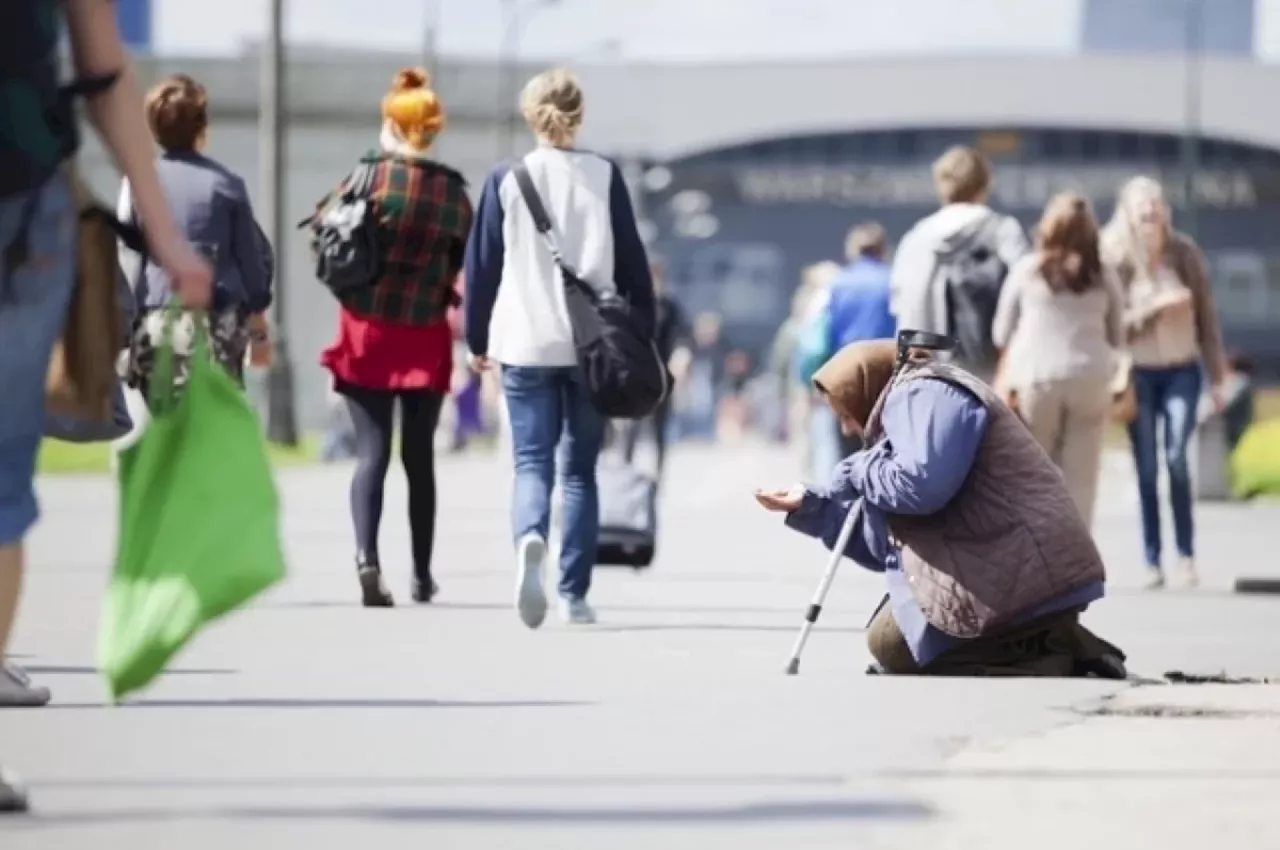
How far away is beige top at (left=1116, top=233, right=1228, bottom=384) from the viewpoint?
14.5 metres

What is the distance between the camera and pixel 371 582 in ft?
39.8

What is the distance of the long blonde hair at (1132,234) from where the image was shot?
14531mm

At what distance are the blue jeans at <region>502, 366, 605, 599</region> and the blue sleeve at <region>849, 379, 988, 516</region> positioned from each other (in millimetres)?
2443

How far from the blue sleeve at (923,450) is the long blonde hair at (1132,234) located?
5.74m

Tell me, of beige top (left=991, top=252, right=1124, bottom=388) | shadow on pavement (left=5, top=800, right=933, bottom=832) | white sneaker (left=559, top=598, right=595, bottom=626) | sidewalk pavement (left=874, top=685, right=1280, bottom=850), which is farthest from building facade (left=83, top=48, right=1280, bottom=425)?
shadow on pavement (left=5, top=800, right=933, bottom=832)

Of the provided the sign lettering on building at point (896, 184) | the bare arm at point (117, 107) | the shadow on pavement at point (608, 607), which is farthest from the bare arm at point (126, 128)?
the sign lettering on building at point (896, 184)

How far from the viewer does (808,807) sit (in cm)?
650

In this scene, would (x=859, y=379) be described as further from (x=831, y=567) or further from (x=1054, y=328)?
(x=1054, y=328)

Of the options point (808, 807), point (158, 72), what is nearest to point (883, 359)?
point (808, 807)

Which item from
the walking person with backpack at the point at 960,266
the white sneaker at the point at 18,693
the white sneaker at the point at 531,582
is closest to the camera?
the white sneaker at the point at 18,693

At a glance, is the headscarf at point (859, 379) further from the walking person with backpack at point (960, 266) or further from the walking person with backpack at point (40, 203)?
the walking person with backpack at point (960, 266)

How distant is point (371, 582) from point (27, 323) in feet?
18.7

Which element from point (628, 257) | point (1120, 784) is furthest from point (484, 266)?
point (1120, 784)

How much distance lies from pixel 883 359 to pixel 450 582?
17.0 ft
